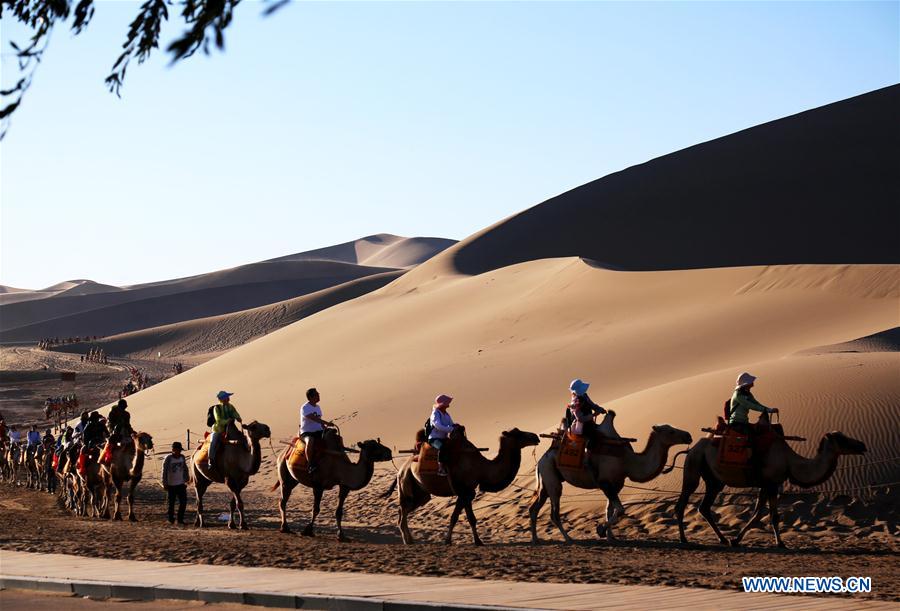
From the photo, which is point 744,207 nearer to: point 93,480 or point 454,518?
point 93,480

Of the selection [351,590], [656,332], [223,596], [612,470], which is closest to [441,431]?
[612,470]

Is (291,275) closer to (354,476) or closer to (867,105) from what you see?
(867,105)

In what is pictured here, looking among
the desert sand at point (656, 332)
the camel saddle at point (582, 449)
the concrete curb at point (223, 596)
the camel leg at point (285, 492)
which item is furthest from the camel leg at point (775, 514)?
the camel leg at point (285, 492)

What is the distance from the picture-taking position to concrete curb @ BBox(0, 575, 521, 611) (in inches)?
452

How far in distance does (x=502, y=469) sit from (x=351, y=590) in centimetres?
703

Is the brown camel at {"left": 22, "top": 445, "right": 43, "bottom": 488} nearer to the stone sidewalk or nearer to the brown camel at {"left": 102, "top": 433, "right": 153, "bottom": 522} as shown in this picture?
the brown camel at {"left": 102, "top": 433, "right": 153, "bottom": 522}

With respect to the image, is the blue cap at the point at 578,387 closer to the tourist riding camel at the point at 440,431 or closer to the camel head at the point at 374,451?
the tourist riding camel at the point at 440,431

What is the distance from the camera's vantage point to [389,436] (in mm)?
34500

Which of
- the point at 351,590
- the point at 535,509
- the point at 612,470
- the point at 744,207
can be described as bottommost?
the point at 351,590

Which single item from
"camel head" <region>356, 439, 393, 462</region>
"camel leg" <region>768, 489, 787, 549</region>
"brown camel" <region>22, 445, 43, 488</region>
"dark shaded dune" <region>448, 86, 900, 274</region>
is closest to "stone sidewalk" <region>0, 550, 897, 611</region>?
"camel leg" <region>768, 489, 787, 549</region>

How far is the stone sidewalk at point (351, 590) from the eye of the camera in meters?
11.2

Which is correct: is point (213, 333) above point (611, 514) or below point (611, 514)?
above

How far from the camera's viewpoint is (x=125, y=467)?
25.1m

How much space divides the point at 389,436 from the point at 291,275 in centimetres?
16476
